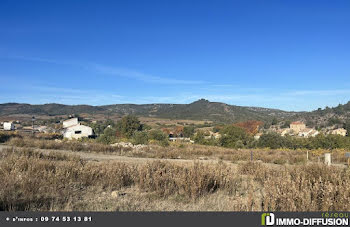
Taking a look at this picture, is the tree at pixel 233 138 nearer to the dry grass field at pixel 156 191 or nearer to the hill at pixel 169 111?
the dry grass field at pixel 156 191

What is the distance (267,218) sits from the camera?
3582 millimetres

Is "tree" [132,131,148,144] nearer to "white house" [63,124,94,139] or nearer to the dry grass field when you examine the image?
"white house" [63,124,94,139]

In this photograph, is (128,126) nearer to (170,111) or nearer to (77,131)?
(77,131)

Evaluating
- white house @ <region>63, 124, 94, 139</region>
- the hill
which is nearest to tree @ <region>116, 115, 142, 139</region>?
white house @ <region>63, 124, 94, 139</region>

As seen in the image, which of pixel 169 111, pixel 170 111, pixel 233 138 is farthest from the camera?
pixel 169 111

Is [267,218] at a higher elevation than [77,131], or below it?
higher

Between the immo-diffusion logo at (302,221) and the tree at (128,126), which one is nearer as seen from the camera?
the immo-diffusion logo at (302,221)

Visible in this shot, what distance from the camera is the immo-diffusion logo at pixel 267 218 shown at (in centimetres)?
353

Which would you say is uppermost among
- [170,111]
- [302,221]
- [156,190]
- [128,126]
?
[170,111]

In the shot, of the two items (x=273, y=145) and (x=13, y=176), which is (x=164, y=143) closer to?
(x=273, y=145)

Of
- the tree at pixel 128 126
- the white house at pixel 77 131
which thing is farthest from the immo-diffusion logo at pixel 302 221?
the white house at pixel 77 131

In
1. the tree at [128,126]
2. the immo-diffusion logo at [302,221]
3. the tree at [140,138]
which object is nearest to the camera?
the immo-diffusion logo at [302,221]

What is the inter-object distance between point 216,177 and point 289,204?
8.15 ft

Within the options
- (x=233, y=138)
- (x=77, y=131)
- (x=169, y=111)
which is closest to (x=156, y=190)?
(x=233, y=138)
